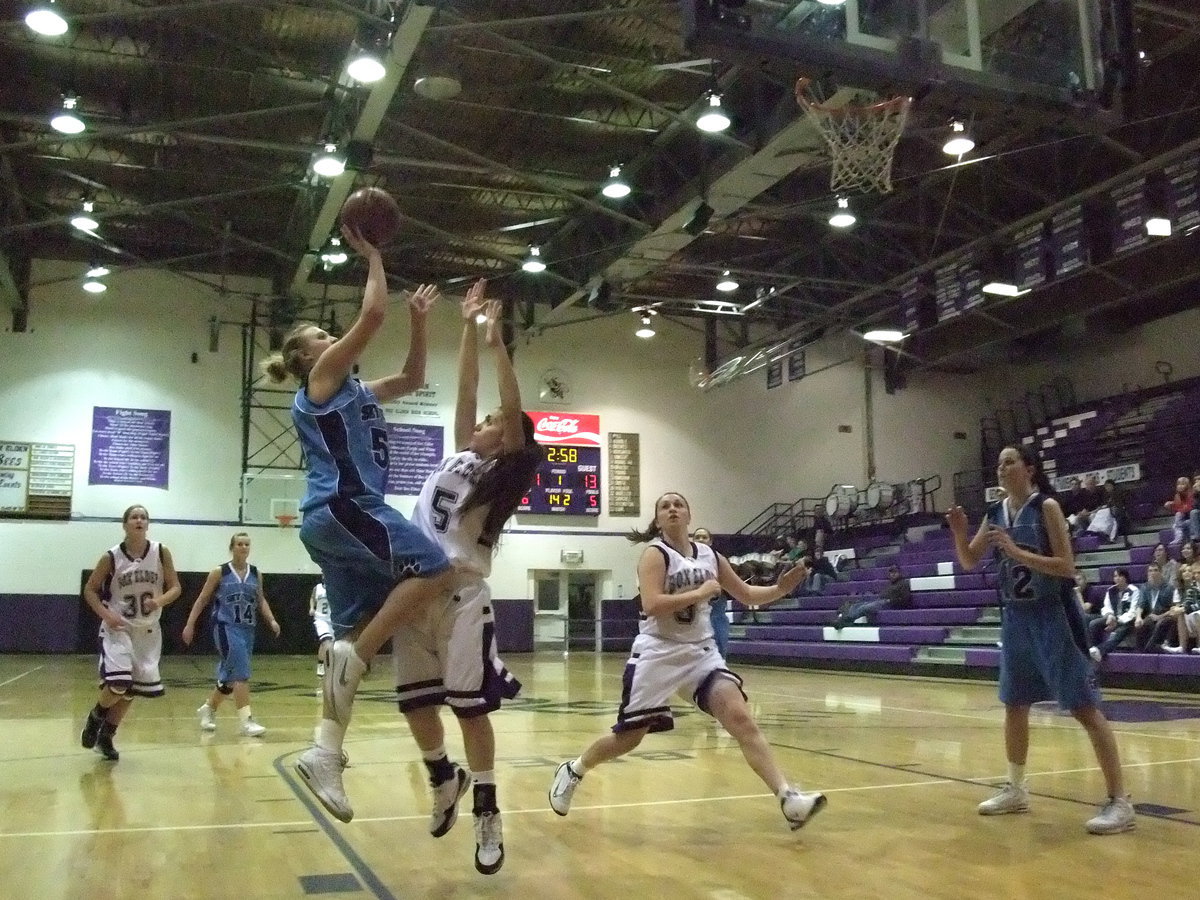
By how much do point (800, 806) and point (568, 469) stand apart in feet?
63.1

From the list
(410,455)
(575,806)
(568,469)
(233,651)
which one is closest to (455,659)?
(575,806)

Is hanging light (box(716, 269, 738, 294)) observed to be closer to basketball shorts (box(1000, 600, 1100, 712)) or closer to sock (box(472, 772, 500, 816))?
basketball shorts (box(1000, 600, 1100, 712))

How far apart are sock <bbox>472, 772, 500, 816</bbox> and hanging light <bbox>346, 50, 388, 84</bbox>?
936cm

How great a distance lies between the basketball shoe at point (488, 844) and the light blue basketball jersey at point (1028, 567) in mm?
2307

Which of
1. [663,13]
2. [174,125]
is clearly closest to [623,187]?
[663,13]

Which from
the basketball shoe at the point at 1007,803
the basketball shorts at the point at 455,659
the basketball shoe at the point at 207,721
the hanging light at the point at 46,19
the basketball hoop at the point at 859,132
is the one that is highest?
the hanging light at the point at 46,19

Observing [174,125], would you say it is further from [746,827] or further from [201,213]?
[746,827]

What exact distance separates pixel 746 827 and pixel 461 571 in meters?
1.66

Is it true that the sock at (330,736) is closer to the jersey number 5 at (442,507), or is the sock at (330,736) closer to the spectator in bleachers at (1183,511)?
the jersey number 5 at (442,507)

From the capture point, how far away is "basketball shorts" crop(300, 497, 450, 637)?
3277 millimetres

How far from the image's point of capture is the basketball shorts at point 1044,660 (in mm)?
4211

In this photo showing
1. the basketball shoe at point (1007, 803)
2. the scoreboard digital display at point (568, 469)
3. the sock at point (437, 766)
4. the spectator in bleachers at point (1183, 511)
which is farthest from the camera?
the scoreboard digital display at point (568, 469)

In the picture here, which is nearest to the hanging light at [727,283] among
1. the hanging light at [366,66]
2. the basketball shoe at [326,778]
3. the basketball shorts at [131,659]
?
the hanging light at [366,66]

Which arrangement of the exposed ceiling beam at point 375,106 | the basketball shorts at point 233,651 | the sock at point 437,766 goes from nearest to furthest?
the sock at point 437,766
the basketball shorts at point 233,651
the exposed ceiling beam at point 375,106
